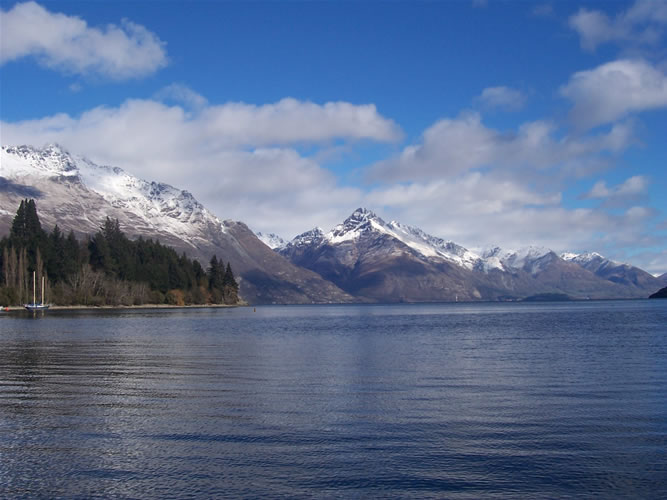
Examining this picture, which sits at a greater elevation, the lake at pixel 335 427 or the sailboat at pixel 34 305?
the sailboat at pixel 34 305

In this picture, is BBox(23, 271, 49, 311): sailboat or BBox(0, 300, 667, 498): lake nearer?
BBox(0, 300, 667, 498): lake

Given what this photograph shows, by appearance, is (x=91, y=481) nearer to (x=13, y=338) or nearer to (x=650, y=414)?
(x=650, y=414)

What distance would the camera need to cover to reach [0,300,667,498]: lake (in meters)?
19.1

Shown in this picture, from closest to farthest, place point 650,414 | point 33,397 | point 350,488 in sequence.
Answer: point 350,488
point 650,414
point 33,397

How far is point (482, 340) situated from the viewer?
7338 cm

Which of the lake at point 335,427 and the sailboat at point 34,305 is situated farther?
the sailboat at point 34,305

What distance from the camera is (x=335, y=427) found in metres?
26.1

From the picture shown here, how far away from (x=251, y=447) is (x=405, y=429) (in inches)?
256

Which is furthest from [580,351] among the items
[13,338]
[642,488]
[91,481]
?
[13,338]

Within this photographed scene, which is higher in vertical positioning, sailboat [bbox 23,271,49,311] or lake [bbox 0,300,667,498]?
sailboat [bbox 23,271,49,311]

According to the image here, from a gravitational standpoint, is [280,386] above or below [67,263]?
below

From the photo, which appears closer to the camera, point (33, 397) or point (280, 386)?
point (33, 397)

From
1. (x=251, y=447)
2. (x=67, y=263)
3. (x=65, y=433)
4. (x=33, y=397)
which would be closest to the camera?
(x=251, y=447)

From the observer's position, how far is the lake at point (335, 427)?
19094 mm
